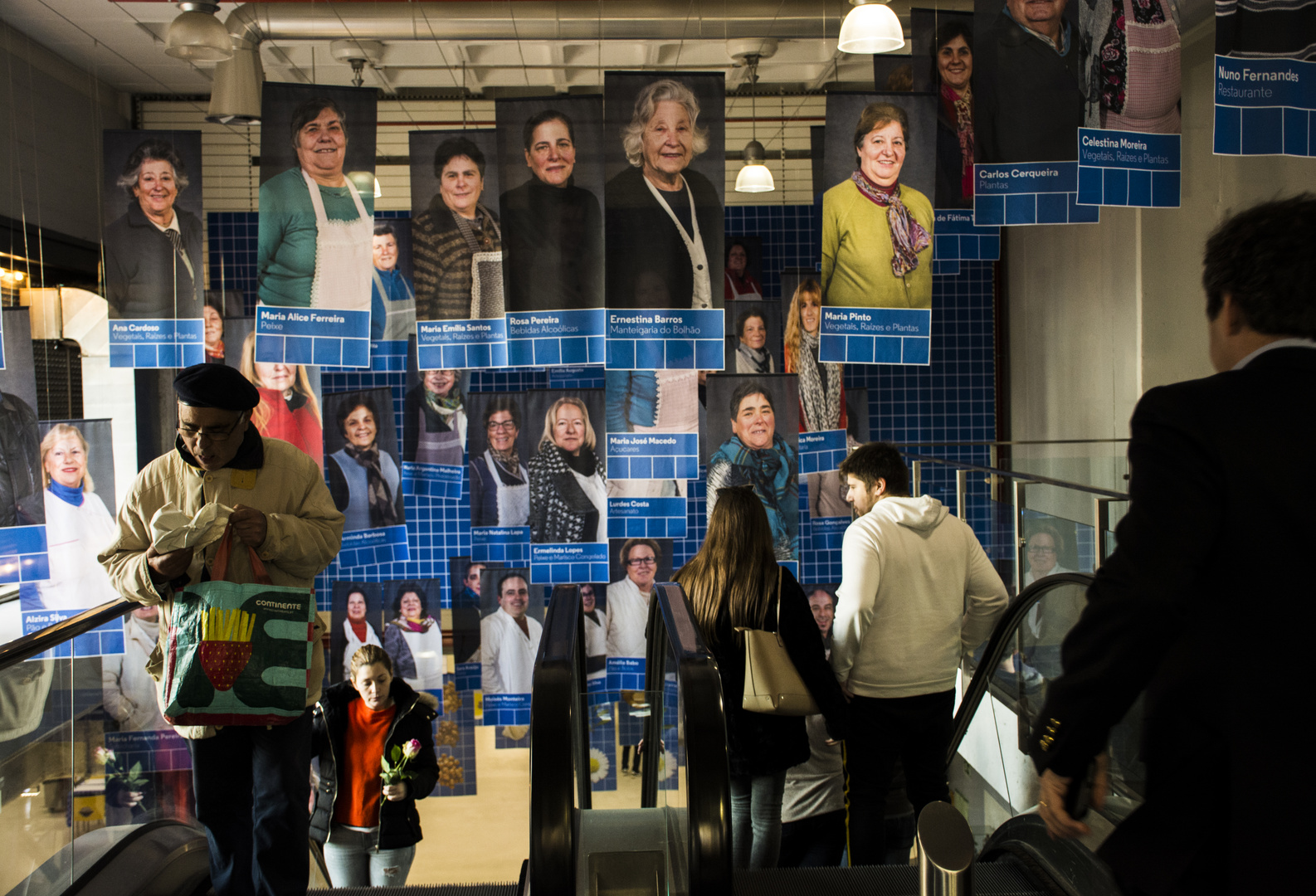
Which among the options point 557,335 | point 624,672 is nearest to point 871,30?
point 557,335

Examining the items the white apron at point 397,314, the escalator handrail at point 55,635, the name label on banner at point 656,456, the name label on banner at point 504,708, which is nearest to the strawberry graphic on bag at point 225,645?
the escalator handrail at point 55,635

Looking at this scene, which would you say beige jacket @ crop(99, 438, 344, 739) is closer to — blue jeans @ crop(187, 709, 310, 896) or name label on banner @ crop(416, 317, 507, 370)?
blue jeans @ crop(187, 709, 310, 896)

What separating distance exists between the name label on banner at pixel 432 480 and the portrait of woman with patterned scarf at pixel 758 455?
62.3 inches

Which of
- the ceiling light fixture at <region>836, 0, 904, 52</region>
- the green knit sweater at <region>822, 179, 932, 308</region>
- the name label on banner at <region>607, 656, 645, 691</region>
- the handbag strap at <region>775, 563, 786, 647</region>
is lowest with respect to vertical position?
the name label on banner at <region>607, 656, 645, 691</region>

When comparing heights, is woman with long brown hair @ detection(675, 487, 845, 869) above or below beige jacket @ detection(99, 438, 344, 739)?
below

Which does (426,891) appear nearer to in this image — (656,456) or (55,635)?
(55,635)

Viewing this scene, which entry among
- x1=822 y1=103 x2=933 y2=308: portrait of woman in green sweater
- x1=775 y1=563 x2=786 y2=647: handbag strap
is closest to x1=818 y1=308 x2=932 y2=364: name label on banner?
x1=822 y1=103 x2=933 y2=308: portrait of woman in green sweater

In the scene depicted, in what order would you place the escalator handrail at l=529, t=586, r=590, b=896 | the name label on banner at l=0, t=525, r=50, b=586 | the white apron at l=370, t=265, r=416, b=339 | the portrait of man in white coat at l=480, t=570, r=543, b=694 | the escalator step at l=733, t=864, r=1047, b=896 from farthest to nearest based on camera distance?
the portrait of man in white coat at l=480, t=570, r=543, b=694, the white apron at l=370, t=265, r=416, b=339, the name label on banner at l=0, t=525, r=50, b=586, the escalator step at l=733, t=864, r=1047, b=896, the escalator handrail at l=529, t=586, r=590, b=896

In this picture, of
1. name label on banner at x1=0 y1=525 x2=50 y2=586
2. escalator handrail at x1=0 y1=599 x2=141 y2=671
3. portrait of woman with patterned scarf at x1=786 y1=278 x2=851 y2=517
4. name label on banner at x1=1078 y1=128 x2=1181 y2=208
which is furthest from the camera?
portrait of woman with patterned scarf at x1=786 y1=278 x2=851 y2=517

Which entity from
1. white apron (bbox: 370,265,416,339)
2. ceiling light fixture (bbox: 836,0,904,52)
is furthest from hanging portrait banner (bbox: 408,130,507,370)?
ceiling light fixture (bbox: 836,0,904,52)

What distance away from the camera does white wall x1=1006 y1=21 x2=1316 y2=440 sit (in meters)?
6.50

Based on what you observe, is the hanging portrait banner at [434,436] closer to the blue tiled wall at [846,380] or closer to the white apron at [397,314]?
the white apron at [397,314]

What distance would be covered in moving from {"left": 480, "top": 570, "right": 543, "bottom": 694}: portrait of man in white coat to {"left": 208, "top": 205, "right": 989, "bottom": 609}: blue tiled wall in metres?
2.50

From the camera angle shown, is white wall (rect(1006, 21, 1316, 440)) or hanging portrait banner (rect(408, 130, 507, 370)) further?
white wall (rect(1006, 21, 1316, 440))
